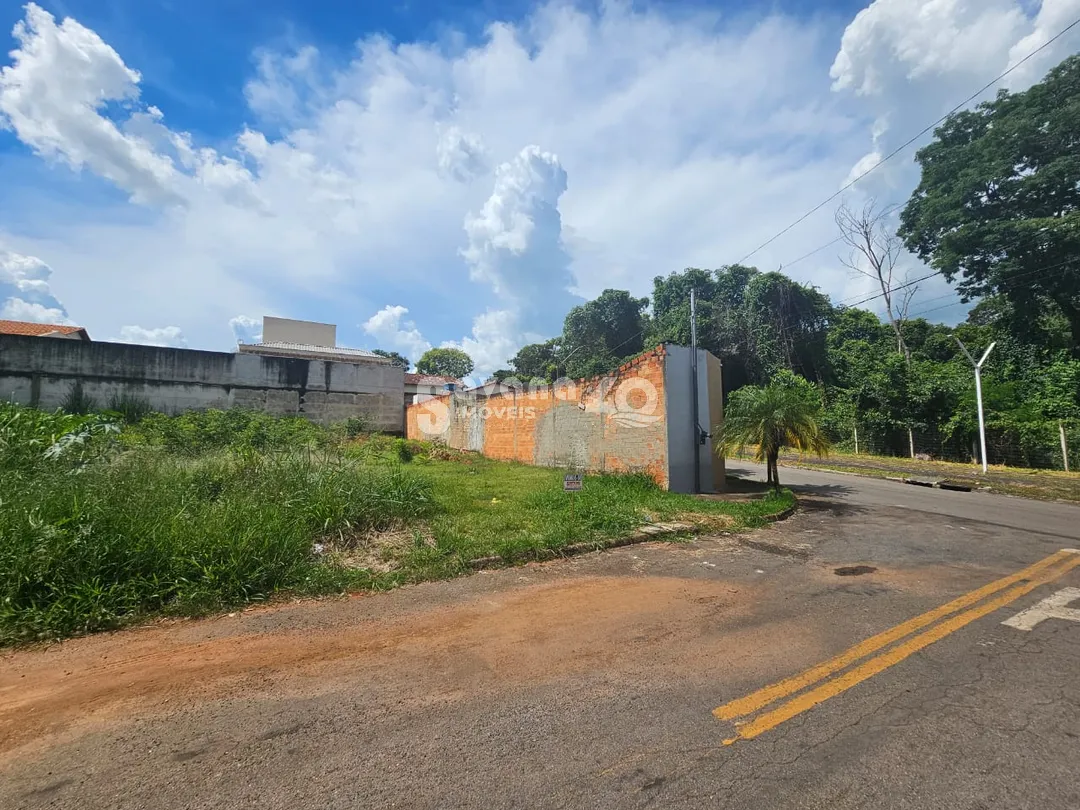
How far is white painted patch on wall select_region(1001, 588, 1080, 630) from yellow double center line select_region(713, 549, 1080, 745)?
171mm

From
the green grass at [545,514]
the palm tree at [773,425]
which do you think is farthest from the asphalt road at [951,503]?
the green grass at [545,514]

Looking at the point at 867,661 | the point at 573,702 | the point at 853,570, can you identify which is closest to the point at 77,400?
the point at 573,702

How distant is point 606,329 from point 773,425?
102 feet

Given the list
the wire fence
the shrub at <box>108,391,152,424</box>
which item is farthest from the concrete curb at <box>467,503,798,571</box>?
the shrub at <box>108,391,152,424</box>

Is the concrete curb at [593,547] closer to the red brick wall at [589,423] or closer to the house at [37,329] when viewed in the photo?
the red brick wall at [589,423]

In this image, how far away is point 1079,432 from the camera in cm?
1572

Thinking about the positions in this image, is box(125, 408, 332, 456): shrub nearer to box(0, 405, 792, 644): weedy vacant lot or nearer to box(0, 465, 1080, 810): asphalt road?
box(0, 405, 792, 644): weedy vacant lot

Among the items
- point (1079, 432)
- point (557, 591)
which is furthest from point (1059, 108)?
point (557, 591)

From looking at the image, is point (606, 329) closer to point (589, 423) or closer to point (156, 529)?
point (589, 423)

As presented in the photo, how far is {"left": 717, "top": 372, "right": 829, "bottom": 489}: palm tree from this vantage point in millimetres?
8922

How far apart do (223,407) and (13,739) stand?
69.3ft

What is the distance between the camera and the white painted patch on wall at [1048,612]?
12.2 feet

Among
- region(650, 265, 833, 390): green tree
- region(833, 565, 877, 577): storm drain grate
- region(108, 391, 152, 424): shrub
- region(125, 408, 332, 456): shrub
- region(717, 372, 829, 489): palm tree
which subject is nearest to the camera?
region(833, 565, 877, 577): storm drain grate

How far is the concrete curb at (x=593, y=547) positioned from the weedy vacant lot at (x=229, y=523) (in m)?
0.05
